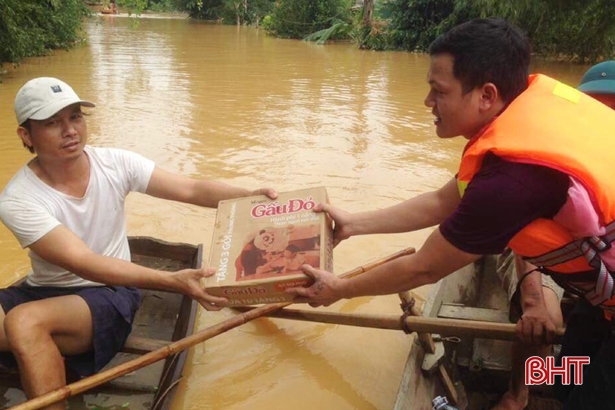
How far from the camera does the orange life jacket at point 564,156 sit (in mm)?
1668

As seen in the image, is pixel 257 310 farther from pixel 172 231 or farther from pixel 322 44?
pixel 322 44

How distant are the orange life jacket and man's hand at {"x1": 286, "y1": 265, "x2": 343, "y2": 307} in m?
0.70

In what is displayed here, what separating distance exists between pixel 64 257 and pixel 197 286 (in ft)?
2.01

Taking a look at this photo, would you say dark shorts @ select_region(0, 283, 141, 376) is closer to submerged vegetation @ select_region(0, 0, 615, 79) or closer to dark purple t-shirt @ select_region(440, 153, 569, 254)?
dark purple t-shirt @ select_region(440, 153, 569, 254)

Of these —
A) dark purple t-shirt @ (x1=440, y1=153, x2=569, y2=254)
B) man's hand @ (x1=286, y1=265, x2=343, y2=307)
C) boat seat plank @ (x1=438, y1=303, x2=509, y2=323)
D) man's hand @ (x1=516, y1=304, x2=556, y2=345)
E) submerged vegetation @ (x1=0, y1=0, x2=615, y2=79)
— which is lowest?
boat seat plank @ (x1=438, y1=303, x2=509, y2=323)

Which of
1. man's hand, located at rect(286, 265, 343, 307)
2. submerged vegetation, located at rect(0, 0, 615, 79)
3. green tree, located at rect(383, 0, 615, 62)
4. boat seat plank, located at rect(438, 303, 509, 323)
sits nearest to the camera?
man's hand, located at rect(286, 265, 343, 307)

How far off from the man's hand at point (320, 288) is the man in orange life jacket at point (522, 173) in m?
0.32

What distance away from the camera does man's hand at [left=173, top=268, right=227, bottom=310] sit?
8.10 ft

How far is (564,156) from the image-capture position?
165cm

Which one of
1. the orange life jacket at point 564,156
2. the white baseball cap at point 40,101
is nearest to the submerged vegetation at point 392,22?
the white baseball cap at point 40,101

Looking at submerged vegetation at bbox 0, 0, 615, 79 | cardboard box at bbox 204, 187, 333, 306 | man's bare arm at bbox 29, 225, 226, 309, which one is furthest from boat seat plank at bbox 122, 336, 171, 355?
submerged vegetation at bbox 0, 0, 615, 79

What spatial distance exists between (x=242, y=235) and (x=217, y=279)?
0.27 meters

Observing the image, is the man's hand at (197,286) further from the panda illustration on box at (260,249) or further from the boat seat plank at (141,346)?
the boat seat plank at (141,346)

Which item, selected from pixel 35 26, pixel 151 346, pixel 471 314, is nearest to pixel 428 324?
pixel 471 314
